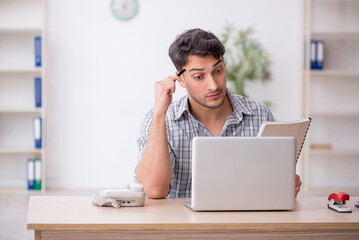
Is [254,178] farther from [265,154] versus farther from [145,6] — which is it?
[145,6]

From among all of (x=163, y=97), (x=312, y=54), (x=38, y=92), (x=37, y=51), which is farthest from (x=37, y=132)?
(x=163, y=97)

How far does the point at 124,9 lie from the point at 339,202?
12.4ft

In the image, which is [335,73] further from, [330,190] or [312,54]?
[330,190]

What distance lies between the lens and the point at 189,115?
2.26m

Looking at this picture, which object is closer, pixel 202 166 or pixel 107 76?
pixel 202 166

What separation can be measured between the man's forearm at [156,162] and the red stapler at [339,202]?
60 cm

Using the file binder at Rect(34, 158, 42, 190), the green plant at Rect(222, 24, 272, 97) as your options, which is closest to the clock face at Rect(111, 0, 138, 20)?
Answer: the green plant at Rect(222, 24, 272, 97)

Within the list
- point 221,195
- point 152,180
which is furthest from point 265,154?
point 152,180

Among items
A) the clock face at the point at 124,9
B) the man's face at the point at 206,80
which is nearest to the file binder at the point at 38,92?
the clock face at the point at 124,9

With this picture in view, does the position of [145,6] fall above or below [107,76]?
above

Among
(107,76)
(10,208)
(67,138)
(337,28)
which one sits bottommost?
(10,208)

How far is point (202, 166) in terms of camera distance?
1.57 meters

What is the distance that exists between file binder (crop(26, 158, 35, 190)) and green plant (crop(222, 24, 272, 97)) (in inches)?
78.4

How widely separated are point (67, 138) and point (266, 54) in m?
2.12
